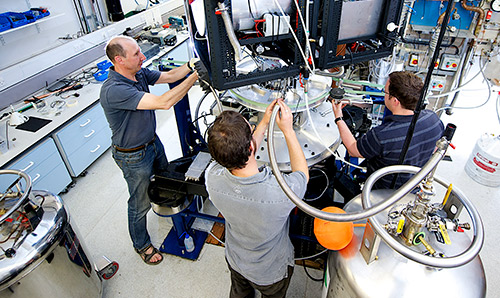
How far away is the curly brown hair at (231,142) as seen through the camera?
107 centimetres

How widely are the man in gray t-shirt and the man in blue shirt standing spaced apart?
58 cm

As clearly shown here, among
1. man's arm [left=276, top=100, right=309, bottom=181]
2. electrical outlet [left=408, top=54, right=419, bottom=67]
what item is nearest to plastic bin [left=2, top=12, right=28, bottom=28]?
man's arm [left=276, top=100, right=309, bottom=181]

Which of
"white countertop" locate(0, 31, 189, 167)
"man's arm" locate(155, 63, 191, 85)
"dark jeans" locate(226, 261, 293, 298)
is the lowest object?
"dark jeans" locate(226, 261, 293, 298)

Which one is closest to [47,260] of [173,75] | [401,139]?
[173,75]

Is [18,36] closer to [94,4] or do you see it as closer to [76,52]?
[76,52]

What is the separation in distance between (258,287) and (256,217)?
1.54 feet

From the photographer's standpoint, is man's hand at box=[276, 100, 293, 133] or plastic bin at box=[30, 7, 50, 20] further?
plastic bin at box=[30, 7, 50, 20]

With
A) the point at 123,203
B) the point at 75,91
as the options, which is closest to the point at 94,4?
the point at 75,91

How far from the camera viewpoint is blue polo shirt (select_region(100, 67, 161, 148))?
1659 millimetres

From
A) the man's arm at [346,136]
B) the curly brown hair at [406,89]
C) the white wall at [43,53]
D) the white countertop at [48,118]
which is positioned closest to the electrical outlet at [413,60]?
the curly brown hair at [406,89]

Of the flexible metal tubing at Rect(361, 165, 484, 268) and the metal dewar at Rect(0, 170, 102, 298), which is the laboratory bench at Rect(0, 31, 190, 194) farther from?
the flexible metal tubing at Rect(361, 165, 484, 268)

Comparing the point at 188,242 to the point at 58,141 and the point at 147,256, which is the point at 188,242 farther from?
the point at 58,141

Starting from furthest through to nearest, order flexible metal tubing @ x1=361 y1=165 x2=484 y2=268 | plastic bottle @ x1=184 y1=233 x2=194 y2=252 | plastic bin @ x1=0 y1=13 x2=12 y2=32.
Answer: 1. plastic bin @ x1=0 y1=13 x2=12 y2=32
2. plastic bottle @ x1=184 y1=233 x2=194 y2=252
3. flexible metal tubing @ x1=361 y1=165 x2=484 y2=268

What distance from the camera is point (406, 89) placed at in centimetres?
150
